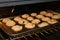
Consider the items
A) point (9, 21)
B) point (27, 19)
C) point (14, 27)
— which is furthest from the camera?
point (27, 19)

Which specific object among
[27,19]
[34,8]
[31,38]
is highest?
[34,8]

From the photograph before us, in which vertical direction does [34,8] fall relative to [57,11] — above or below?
above

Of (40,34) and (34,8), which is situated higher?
(34,8)

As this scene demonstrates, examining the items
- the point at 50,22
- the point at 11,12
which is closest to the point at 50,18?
the point at 50,22

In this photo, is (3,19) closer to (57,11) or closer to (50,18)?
(50,18)

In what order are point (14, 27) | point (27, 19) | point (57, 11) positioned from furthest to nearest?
point (57, 11) < point (27, 19) < point (14, 27)

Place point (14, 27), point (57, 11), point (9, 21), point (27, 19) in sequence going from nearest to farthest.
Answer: point (14, 27) → point (9, 21) → point (27, 19) → point (57, 11)

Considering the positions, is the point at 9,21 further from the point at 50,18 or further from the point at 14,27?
the point at 50,18

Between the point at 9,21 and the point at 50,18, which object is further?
the point at 50,18

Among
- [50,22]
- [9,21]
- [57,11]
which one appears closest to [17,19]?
[9,21]
